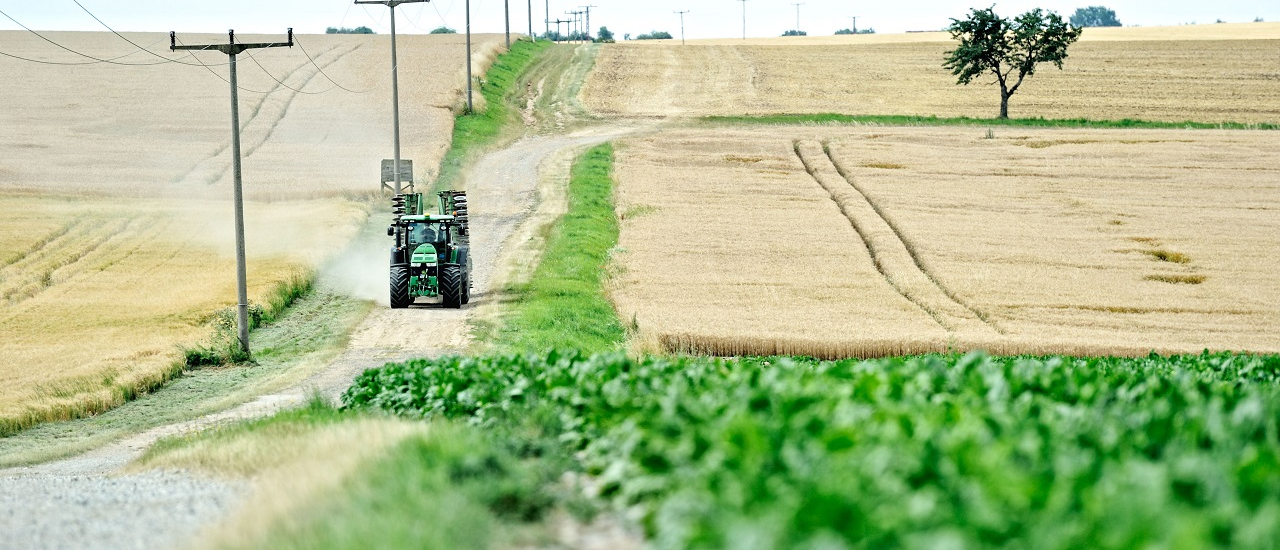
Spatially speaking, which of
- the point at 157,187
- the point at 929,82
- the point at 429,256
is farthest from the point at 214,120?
the point at 929,82

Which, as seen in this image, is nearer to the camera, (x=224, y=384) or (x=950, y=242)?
(x=224, y=384)

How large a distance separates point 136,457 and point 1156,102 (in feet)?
233

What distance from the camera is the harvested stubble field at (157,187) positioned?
26.8 m

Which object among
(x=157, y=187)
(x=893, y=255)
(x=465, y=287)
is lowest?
(x=465, y=287)

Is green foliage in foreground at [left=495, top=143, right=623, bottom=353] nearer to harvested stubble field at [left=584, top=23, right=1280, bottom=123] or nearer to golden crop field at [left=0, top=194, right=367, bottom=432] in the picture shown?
golden crop field at [left=0, top=194, right=367, bottom=432]

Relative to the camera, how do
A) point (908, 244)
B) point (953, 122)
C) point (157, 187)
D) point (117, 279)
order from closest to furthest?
1. point (117, 279)
2. point (908, 244)
3. point (157, 187)
4. point (953, 122)

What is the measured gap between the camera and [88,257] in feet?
123

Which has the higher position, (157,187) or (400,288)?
(157,187)

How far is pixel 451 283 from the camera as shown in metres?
30.5

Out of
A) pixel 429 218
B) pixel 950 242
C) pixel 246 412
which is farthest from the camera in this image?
pixel 950 242

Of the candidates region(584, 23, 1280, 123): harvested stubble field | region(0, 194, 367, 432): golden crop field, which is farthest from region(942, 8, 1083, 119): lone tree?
region(0, 194, 367, 432): golden crop field

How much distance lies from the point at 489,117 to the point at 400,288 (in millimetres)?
42126

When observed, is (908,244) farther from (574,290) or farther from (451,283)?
Answer: (451,283)

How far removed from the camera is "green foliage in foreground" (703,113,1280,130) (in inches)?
2726
